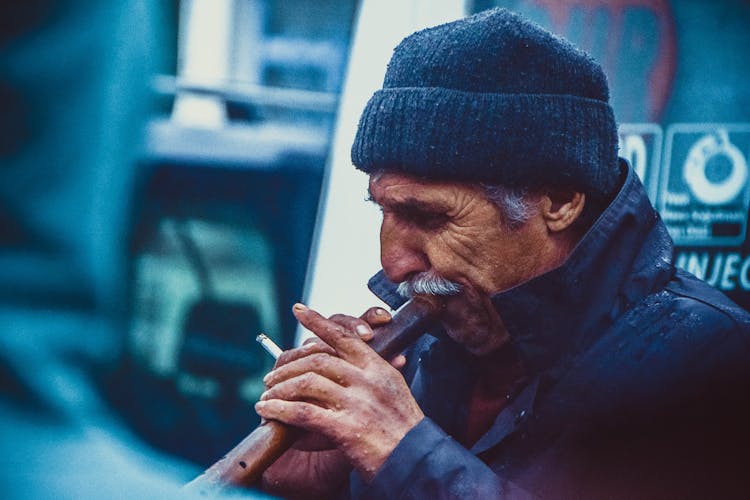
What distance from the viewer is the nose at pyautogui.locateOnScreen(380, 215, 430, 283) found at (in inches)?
66.4

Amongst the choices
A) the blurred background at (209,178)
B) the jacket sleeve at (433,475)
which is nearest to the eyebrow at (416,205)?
the jacket sleeve at (433,475)

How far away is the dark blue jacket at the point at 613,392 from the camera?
143cm

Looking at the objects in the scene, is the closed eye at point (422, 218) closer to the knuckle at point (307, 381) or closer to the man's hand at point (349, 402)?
the man's hand at point (349, 402)

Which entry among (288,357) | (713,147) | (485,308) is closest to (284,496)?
(288,357)

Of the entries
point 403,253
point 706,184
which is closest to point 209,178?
point 403,253

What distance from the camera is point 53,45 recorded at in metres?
2.22

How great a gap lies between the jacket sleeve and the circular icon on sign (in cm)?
209

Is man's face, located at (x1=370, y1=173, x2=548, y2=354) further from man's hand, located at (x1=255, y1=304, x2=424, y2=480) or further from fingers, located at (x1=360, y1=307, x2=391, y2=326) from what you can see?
man's hand, located at (x1=255, y1=304, x2=424, y2=480)

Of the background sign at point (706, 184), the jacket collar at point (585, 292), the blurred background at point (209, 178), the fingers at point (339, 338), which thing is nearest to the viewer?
the fingers at point (339, 338)

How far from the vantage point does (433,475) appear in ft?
4.58

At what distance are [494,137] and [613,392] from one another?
1.84 feet

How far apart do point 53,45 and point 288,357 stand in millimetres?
1288

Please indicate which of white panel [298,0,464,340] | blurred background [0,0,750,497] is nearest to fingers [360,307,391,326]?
blurred background [0,0,750,497]

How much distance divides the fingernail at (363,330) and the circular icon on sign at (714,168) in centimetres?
200
